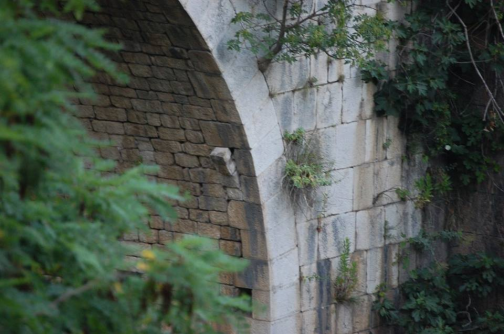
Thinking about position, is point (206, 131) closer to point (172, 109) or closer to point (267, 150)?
point (172, 109)

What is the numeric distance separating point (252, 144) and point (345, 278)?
1.56 metres

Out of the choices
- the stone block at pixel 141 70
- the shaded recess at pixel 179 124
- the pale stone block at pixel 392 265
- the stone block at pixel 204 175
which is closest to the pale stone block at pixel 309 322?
the shaded recess at pixel 179 124

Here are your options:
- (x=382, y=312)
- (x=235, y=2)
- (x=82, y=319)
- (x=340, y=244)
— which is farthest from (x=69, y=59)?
(x=382, y=312)

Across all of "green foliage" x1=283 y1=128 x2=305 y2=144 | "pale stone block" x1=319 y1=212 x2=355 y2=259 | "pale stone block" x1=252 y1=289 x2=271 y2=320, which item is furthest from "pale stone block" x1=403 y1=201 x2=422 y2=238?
"pale stone block" x1=252 y1=289 x2=271 y2=320

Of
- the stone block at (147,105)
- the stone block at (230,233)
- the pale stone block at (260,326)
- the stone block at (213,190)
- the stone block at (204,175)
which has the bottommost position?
the pale stone block at (260,326)

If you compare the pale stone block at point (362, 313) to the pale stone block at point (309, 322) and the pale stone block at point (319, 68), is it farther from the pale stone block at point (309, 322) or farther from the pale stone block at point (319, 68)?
the pale stone block at point (319, 68)

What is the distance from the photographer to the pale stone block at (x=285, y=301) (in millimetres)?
6750

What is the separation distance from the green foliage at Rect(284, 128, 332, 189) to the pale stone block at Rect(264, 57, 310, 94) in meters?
0.34

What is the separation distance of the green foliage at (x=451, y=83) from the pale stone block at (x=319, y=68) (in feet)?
1.21

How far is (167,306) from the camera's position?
3229 mm

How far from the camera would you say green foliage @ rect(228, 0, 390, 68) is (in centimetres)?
616

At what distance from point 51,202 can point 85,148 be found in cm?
33

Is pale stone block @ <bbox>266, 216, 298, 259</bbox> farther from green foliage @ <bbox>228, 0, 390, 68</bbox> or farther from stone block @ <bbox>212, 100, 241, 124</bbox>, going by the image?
green foliage @ <bbox>228, 0, 390, 68</bbox>

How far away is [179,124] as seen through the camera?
6680mm
